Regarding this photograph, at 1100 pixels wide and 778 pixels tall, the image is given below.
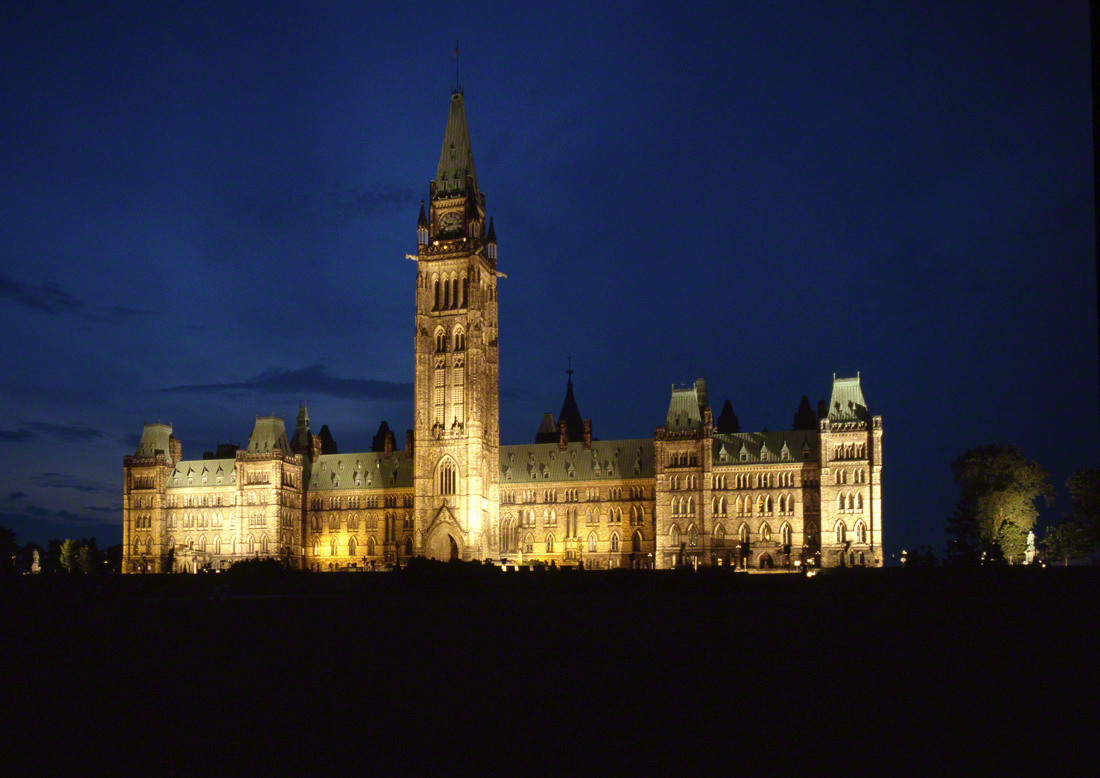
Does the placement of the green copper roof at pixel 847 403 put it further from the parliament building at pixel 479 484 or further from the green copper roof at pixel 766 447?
the green copper roof at pixel 766 447

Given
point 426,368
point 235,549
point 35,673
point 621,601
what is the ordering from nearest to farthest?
point 35,673
point 621,601
point 426,368
point 235,549

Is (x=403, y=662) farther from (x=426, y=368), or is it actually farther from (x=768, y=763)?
(x=426, y=368)

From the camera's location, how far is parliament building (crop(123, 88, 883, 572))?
10962cm

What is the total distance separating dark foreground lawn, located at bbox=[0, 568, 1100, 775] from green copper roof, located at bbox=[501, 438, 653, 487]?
3219 inches

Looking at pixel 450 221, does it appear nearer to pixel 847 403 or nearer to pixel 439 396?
pixel 439 396

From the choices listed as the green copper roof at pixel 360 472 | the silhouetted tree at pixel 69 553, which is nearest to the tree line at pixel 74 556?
the silhouetted tree at pixel 69 553

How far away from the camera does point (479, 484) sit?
120 m

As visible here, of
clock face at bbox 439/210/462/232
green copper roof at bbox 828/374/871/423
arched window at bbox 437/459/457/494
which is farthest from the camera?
clock face at bbox 439/210/462/232

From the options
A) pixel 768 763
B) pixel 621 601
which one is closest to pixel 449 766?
pixel 768 763

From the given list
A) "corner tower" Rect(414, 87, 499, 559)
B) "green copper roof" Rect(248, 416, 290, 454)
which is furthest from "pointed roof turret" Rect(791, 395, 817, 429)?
"green copper roof" Rect(248, 416, 290, 454)

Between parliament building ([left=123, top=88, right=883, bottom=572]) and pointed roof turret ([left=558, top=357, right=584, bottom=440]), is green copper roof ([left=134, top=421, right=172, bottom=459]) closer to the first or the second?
parliament building ([left=123, top=88, right=883, bottom=572])

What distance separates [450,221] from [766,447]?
148ft

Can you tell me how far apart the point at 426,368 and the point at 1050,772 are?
352ft

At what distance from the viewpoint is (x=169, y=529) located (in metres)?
136
